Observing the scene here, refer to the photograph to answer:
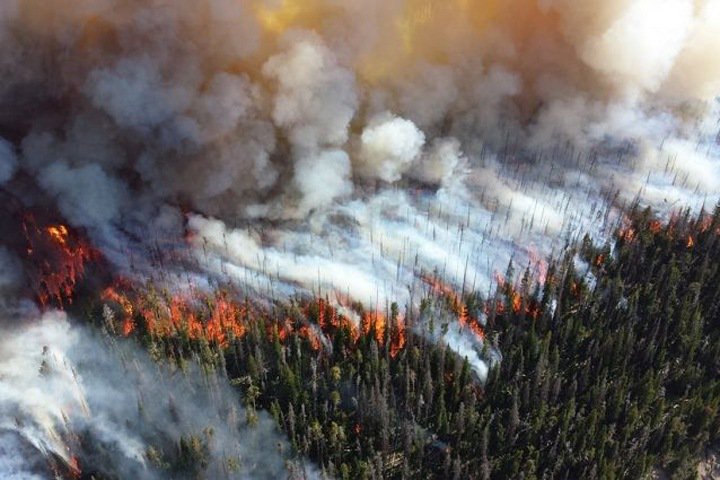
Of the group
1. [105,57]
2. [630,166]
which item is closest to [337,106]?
[105,57]

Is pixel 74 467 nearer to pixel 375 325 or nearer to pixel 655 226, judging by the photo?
pixel 375 325

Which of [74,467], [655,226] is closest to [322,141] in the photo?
[74,467]

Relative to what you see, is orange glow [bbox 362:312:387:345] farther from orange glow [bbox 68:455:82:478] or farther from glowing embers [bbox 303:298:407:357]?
orange glow [bbox 68:455:82:478]

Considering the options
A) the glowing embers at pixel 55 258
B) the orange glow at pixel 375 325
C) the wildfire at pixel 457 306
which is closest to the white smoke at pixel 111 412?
the glowing embers at pixel 55 258

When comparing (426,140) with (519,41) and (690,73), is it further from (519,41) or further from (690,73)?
(690,73)

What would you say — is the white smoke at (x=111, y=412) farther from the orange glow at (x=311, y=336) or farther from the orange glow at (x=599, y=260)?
the orange glow at (x=599, y=260)

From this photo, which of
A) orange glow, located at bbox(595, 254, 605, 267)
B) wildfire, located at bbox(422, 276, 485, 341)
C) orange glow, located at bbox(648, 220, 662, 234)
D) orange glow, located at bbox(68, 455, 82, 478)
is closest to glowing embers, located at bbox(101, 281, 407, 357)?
wildfire, located at bbox(422, 276, 485, 341)
